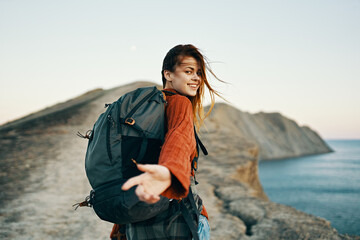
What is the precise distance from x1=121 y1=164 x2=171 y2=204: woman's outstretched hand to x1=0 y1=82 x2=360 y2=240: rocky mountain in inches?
143

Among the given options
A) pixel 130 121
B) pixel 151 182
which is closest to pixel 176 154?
pixel 151 182

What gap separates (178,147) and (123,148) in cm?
36

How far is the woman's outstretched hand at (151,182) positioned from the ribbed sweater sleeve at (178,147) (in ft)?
0.13

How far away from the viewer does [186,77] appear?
1743mm

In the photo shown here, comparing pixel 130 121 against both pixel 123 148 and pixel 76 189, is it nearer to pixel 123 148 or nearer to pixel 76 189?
pixel 123 148

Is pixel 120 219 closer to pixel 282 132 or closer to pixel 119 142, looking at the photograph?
pixel 119 142

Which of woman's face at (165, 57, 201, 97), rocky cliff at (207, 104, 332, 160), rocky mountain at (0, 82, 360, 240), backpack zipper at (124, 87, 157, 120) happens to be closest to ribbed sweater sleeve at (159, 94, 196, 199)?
backpack zipper at (124, 87, 157, 120)

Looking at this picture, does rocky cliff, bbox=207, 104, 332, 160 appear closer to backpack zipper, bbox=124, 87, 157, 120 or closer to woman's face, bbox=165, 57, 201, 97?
woman's face, bbox=165, 57, 201, 97

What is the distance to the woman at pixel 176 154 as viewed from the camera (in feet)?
3.26

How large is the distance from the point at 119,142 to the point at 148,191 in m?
0.47

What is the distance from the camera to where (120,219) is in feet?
4.36

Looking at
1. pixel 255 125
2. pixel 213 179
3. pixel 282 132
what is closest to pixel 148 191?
pixel 213 179

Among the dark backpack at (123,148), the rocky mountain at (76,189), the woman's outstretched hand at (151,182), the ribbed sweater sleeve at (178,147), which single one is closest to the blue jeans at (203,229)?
the dark backpack at (123,148)

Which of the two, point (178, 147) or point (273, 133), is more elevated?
point (178, 147)
